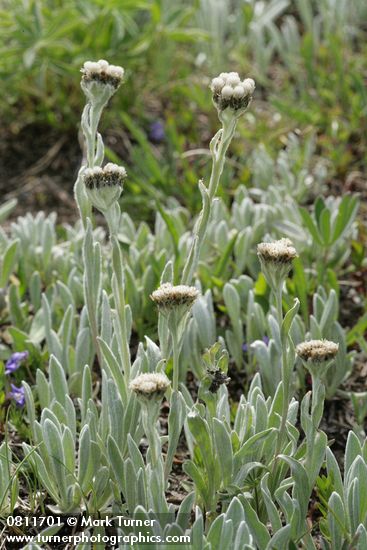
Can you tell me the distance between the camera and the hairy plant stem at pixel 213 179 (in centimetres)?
181

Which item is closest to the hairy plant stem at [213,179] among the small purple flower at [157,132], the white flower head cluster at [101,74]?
the white flower head cluster at [101,74]

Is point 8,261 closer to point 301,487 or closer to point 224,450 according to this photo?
point 224,450

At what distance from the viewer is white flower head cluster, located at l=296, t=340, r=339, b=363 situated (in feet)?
5.54

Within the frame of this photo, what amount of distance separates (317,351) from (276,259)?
0.21 m

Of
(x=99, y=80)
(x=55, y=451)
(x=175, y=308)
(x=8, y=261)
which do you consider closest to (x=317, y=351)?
(x=175, y=308)

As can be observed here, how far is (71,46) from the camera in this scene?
378cm

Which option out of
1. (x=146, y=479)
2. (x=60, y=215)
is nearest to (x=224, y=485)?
(x=146, y=479)

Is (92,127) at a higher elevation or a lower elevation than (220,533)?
higher

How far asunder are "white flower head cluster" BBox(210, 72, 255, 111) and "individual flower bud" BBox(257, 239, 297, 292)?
1.00 ft

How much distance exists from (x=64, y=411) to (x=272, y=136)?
2.31 meters

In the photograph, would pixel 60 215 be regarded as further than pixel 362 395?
Yes

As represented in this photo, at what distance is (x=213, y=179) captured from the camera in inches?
72.7

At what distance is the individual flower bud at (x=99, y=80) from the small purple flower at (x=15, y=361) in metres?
0.88

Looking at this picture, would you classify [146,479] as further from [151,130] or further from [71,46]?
[151,130]
